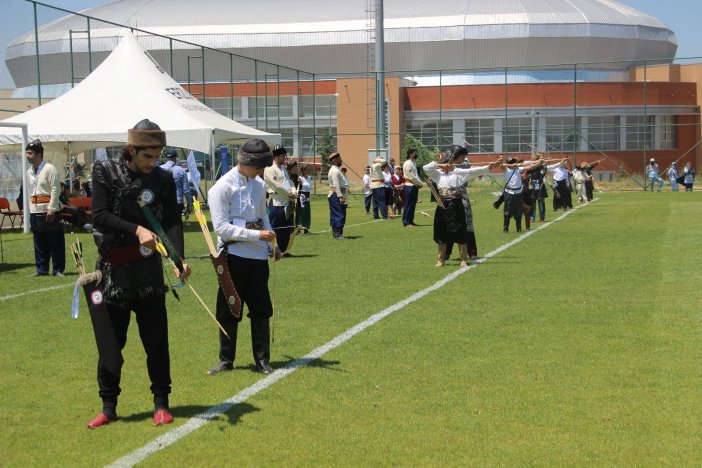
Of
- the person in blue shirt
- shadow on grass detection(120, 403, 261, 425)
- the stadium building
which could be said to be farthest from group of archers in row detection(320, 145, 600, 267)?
the stadium building

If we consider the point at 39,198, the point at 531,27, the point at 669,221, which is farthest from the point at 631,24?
the point at 39,198

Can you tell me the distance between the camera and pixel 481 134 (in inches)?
2606

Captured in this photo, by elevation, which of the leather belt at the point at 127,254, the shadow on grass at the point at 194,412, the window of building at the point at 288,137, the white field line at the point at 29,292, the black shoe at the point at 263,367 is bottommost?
the shadow on grass at the point at 194,412

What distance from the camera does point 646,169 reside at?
57500mm

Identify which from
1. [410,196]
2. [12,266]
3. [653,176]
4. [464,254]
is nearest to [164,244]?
[464,254]

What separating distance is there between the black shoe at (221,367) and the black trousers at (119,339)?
146 cm

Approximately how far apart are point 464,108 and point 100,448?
61.7 metres

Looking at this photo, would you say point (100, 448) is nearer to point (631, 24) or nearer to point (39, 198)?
point (39, 198)

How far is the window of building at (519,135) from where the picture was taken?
2456 inches

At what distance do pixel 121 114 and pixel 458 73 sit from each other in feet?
157

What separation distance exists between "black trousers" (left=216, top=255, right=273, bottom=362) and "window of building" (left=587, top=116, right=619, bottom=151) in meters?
58.5

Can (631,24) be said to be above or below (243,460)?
above

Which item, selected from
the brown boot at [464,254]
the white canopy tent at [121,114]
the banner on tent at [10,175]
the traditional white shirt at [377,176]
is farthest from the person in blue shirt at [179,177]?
the brown boot at [464,254]

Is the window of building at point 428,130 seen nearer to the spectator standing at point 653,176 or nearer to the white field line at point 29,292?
the spectator standing at point 653,176
